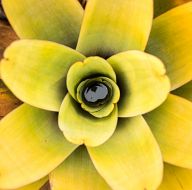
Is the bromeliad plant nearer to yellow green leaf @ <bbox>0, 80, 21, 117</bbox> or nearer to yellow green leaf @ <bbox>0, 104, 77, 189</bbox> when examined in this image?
yellow green leaf @ <bbox>0, 104, 77, 189</bbox>

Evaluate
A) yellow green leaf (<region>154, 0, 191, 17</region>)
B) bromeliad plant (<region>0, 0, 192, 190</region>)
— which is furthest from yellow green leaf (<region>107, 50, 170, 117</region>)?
yellow green leaf (<region>154, 0, 191, 17</region>)

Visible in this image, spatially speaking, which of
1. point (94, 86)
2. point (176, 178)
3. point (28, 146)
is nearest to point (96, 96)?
point (94, 86)

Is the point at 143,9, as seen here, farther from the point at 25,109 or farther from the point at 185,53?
the point at 25,109

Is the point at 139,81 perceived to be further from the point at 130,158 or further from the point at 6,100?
the point at 6,100

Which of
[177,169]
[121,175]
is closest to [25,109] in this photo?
[121,175]

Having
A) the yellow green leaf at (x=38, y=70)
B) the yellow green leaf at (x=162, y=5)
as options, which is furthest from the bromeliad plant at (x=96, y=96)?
the yellow green leaf at (x=162, y=5)
